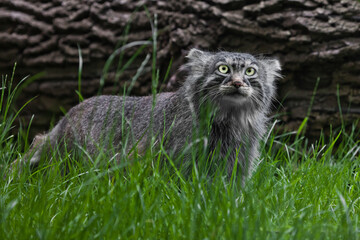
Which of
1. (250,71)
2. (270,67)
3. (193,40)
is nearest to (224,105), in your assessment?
(250,71)

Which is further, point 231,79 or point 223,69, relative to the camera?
point 223,69

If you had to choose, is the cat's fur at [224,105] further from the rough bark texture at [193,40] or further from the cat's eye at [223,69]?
the rough bark texture at [193,40]

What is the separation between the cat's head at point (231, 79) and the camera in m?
4.18

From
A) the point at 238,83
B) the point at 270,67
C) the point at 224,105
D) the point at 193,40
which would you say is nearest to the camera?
the point at 238,83

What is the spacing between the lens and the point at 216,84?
434 centimetres

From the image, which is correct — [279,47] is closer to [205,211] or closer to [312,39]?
[312,39]

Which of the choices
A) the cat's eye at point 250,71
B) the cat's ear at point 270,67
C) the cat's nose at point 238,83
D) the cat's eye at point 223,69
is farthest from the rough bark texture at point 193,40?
the cat's nose at point 238,83

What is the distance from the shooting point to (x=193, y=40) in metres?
6.05

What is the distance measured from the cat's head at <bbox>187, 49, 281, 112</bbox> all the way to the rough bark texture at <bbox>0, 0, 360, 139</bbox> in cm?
96

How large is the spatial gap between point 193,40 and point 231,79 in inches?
78.6

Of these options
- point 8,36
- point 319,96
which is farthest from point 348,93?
point 8,36

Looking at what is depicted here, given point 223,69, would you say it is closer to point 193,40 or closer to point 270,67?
point 270,67

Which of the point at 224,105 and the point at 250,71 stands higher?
the point at 250,71

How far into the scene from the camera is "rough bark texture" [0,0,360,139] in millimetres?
5715
